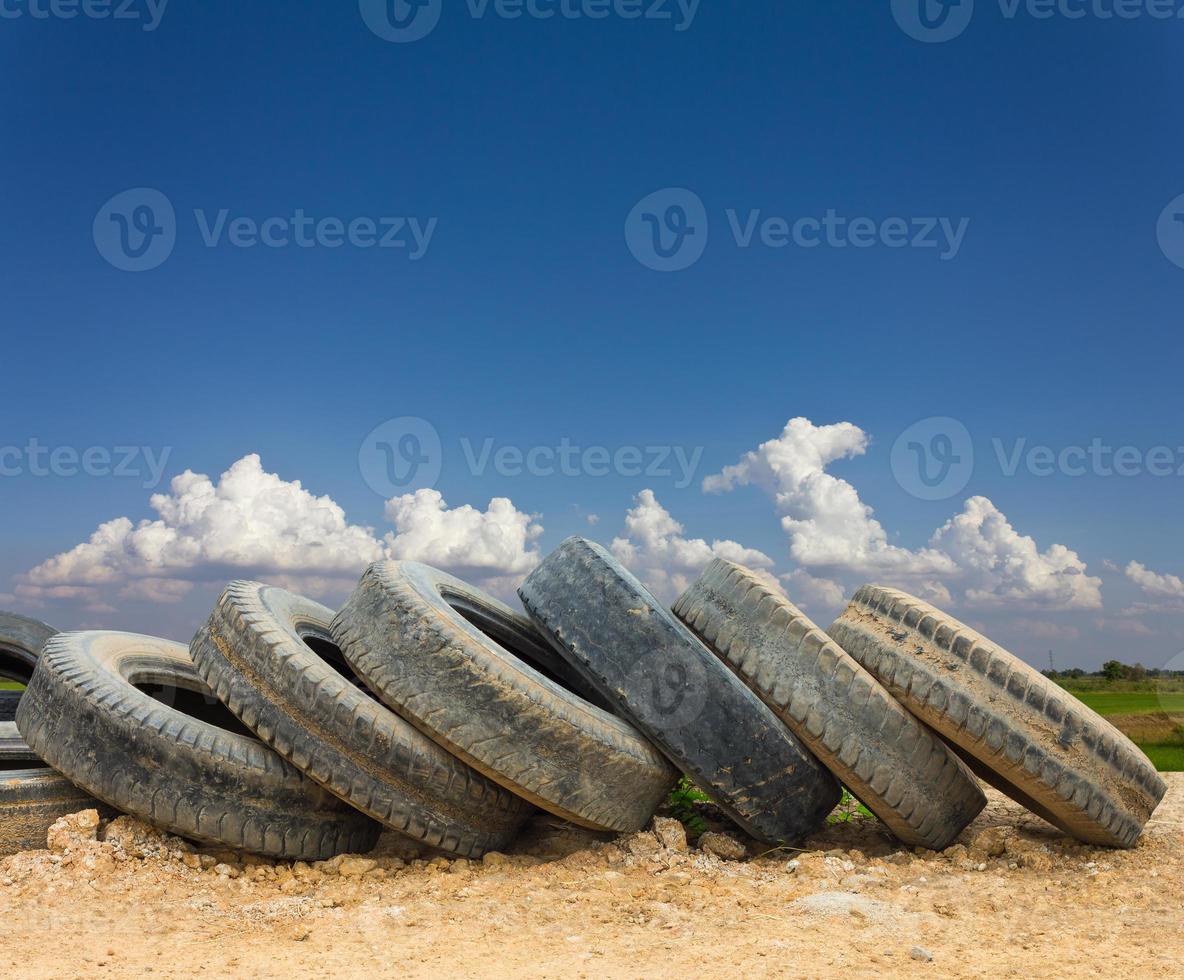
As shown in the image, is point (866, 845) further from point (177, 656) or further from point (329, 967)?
point (177, 656)

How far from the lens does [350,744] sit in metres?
5.07

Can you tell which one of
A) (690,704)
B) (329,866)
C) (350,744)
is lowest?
(329,866)

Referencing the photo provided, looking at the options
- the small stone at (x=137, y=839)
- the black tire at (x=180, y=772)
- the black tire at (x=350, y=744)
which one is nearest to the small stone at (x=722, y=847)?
the black tire at (x=350, y=744)

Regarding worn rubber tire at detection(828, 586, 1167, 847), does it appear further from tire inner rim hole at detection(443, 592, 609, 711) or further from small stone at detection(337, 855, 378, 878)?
small stone at detection(337, 855, 378, 878)

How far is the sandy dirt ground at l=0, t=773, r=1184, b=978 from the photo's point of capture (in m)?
3.87

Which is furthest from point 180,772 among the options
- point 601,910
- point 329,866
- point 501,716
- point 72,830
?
point 601,910

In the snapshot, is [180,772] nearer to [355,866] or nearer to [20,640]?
[355,866]

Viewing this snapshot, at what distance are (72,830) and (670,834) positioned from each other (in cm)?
336

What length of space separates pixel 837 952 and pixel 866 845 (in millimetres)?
2161

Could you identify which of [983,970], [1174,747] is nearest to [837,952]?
[983,970]

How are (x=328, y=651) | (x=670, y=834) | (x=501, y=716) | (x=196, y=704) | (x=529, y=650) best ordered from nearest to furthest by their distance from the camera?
(x=501, y=716) → (x=670, y=834) → (x=529, y=650) → (x=328, y=651) → (x=196, y=704)

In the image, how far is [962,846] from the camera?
18.2 ft

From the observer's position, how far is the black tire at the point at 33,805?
17.4 ft

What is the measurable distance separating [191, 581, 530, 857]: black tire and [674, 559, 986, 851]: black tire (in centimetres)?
167
